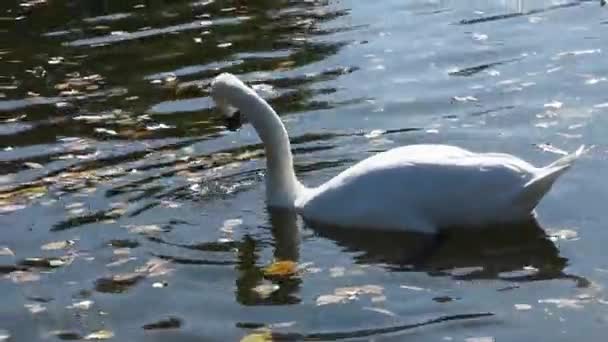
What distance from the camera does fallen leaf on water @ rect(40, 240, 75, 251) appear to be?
29.4ft


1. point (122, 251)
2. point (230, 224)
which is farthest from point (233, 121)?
point (122, 251)

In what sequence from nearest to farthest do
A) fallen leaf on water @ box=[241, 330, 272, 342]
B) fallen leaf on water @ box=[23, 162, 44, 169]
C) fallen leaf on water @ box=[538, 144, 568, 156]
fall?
fallen leaf on water @ box=[241, 330, 272, 342]
fallen leaf on water @ box=[538, 144, 568, 156]
fallen leaf on water @ box=[23, 162, 44, 169]

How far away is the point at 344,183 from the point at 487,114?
2.68m

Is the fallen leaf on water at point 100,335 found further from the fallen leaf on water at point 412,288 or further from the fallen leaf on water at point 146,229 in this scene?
the fallen leaf on water at point 412,288

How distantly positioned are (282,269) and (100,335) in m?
Result: 1.37

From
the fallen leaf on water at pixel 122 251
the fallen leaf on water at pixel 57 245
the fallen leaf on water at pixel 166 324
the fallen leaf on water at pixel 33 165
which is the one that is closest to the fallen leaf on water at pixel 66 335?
the fallen leaf on water at pixel 166 324

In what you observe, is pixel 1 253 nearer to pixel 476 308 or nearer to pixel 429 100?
pixel 476 308

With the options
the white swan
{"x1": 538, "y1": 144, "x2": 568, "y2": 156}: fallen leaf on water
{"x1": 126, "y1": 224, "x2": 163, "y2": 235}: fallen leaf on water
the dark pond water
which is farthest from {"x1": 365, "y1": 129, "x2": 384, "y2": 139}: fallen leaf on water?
{"x1": 126, "y1": 224, "x2": 163, "y2": 235}: fallen leaf on water

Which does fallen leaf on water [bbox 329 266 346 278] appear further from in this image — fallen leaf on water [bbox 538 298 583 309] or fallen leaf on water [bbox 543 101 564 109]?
fallen leaf on water [bbox 543 101 564 109]

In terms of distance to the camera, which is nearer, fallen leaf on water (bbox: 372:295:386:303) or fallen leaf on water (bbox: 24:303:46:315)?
fallen leaf on water (bbox: 372:295:386:303)

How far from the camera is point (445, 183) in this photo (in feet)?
28.5

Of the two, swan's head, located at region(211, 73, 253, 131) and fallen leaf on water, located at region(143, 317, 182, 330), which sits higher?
swan's head, located at region(211, 73, 253, 131)

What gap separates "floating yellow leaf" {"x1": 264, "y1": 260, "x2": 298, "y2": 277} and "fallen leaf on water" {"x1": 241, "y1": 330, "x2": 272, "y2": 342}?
0.87 metres

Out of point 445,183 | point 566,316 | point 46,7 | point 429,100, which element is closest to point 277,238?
point 445,183
